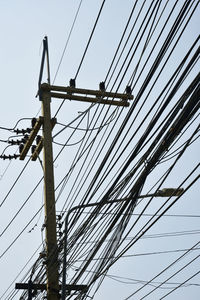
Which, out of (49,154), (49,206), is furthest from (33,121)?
(49,206)

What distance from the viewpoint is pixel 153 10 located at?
6.58 m

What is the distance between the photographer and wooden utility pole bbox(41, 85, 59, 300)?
1061 centimetres

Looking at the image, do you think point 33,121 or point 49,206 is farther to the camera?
point 33,121

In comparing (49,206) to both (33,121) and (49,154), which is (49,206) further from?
(33,121)

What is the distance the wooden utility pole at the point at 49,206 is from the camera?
10.6 meters

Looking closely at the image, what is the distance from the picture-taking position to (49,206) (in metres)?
11.1

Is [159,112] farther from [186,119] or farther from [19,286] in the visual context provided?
[19,286]

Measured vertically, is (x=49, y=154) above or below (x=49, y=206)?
above

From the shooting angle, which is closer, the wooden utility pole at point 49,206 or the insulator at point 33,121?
the wooden utility pole at point 49,206

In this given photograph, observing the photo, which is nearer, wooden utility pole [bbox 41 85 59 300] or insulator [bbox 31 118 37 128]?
wooden utility pole [bbox 41 85 59 300]

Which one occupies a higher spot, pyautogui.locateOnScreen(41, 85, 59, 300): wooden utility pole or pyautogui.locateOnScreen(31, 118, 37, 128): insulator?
pyautogui.locateOnScreen(31, 118, 37, 128): insulator

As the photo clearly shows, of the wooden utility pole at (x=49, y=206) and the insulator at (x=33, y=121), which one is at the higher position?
the insulator at (x=33, y=121)

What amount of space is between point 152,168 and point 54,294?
4.67 meters

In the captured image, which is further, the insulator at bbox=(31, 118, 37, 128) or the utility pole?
the insulator at bbox=(31, 118, 37, 128)
